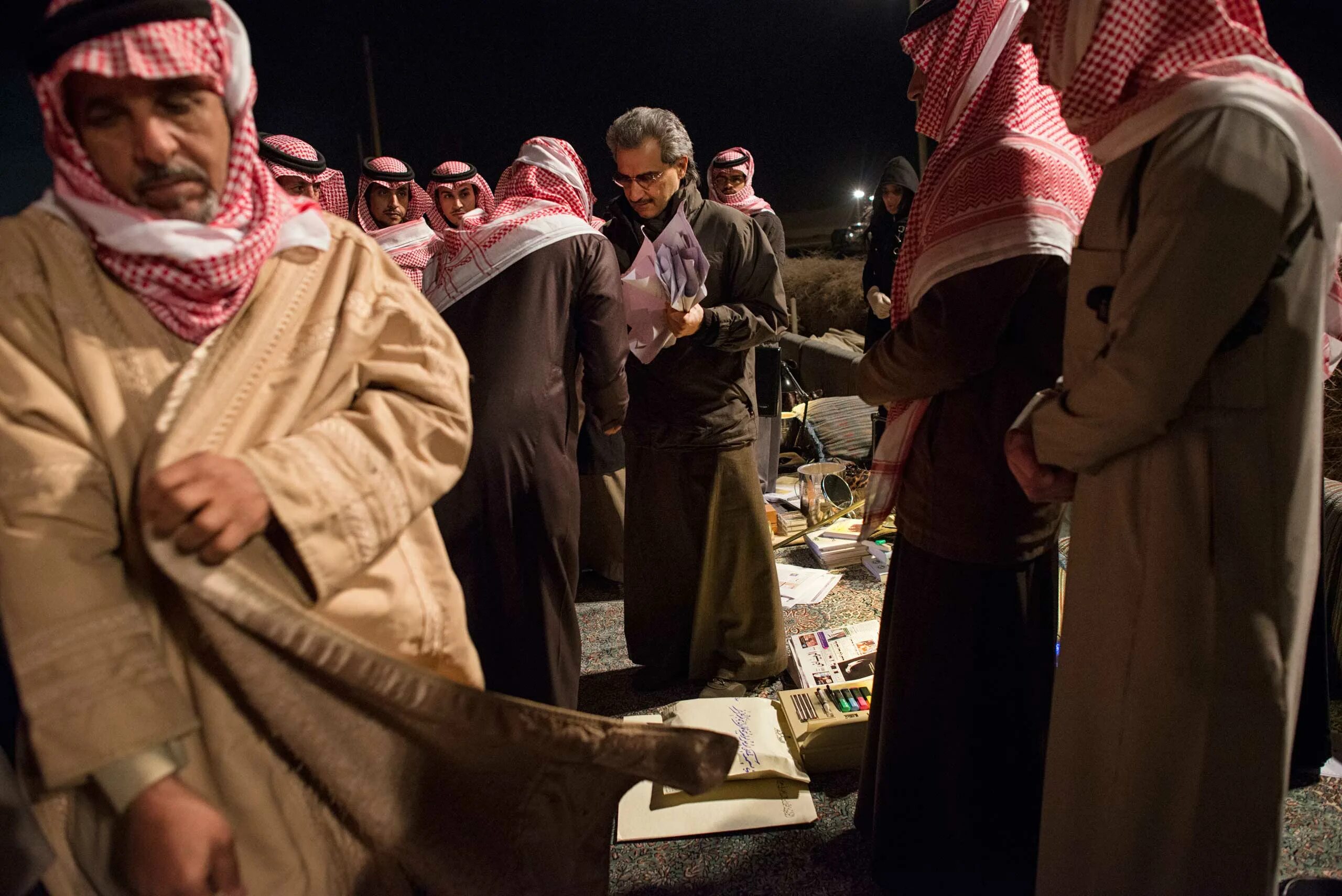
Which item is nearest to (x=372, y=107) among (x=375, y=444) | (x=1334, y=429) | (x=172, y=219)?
(x=172, y=219)

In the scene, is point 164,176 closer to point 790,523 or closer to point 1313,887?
point 1313,887

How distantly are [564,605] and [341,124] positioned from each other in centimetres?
869

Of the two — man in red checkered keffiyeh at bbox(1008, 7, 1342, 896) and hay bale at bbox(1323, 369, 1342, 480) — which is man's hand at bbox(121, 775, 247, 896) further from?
hay bale at bbox(1323, 369, 1342, 480)

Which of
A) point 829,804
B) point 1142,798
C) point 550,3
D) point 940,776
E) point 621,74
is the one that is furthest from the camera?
point 621,74

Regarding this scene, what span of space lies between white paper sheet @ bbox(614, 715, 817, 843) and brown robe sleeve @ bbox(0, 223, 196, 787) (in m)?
1.53

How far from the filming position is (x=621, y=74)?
13.5 m

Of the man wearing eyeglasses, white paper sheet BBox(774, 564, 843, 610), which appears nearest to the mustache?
the man wearing eyeglasses

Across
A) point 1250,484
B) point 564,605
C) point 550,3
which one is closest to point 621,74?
point 550,3

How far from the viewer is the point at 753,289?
2.83 metres

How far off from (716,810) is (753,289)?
6.07 feet

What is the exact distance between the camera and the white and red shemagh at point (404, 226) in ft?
12.1

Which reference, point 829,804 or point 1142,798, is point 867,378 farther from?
point 829,804

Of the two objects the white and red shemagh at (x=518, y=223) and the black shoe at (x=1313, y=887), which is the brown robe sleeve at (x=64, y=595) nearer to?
the white and red shemagh at (x=518, y=223)

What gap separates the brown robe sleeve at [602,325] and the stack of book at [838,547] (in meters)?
1.98
